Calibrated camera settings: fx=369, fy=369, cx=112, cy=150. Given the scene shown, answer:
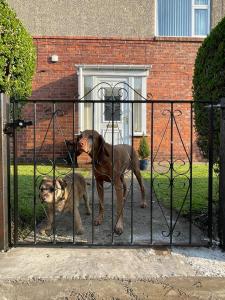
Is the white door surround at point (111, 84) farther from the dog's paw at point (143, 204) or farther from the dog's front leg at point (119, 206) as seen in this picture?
the dog's front leg at point (119, 206)

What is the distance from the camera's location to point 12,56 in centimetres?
395

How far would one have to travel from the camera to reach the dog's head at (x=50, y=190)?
386cm

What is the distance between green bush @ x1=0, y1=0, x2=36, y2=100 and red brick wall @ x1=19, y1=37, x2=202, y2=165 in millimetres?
7574

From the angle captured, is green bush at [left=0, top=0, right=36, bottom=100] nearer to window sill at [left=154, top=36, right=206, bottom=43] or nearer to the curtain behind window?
window sill at [left=154, top=36, right=206, bottom=43]

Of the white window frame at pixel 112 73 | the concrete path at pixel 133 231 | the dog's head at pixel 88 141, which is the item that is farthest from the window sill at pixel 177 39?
the dog's head at pixel 88 141

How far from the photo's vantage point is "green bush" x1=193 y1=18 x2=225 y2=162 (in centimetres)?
391

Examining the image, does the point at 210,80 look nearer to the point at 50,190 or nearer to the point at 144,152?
the point at 50,190

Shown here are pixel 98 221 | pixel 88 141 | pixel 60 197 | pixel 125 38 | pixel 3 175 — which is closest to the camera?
pixel 3 175

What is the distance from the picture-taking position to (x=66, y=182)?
13.7 ft

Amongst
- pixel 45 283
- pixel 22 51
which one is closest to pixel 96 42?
pixel 22 51

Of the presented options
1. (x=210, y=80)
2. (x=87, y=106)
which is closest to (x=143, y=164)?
(x=87, y=106)

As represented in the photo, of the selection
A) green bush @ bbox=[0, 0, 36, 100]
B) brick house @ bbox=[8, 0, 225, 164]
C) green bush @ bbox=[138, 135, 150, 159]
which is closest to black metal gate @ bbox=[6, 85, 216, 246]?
green bush @ bbox=[0, 0, 36, 100]

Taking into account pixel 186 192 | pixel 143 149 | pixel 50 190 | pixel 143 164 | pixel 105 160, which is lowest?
pixel 143 164

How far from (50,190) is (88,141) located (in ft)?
2.25
